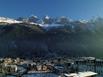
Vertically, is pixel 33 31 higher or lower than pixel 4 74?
higher

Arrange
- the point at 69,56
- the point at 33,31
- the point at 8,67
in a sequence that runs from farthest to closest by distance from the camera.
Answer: the point at 33,31 < the point at 69,56 < the point at 8,67

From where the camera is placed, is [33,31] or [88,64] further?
[33,31]

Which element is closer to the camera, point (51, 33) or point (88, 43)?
point (88, 43)

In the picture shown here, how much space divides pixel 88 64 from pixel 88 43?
4814cm

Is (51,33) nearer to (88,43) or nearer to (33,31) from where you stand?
(33,31)

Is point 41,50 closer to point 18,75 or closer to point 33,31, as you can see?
point 33,31

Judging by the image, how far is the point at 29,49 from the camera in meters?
135

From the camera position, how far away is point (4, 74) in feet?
240

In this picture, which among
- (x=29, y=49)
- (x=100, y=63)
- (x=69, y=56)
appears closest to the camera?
(x=100, y=63)

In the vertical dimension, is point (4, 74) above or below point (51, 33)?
below

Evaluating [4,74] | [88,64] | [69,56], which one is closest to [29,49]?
[69,56]

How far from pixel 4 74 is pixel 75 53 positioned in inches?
2363

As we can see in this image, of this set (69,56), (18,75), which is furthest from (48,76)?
(69,56)

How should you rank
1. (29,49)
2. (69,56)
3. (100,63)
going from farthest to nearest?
(29,49)
(69,56)
(100,63)
